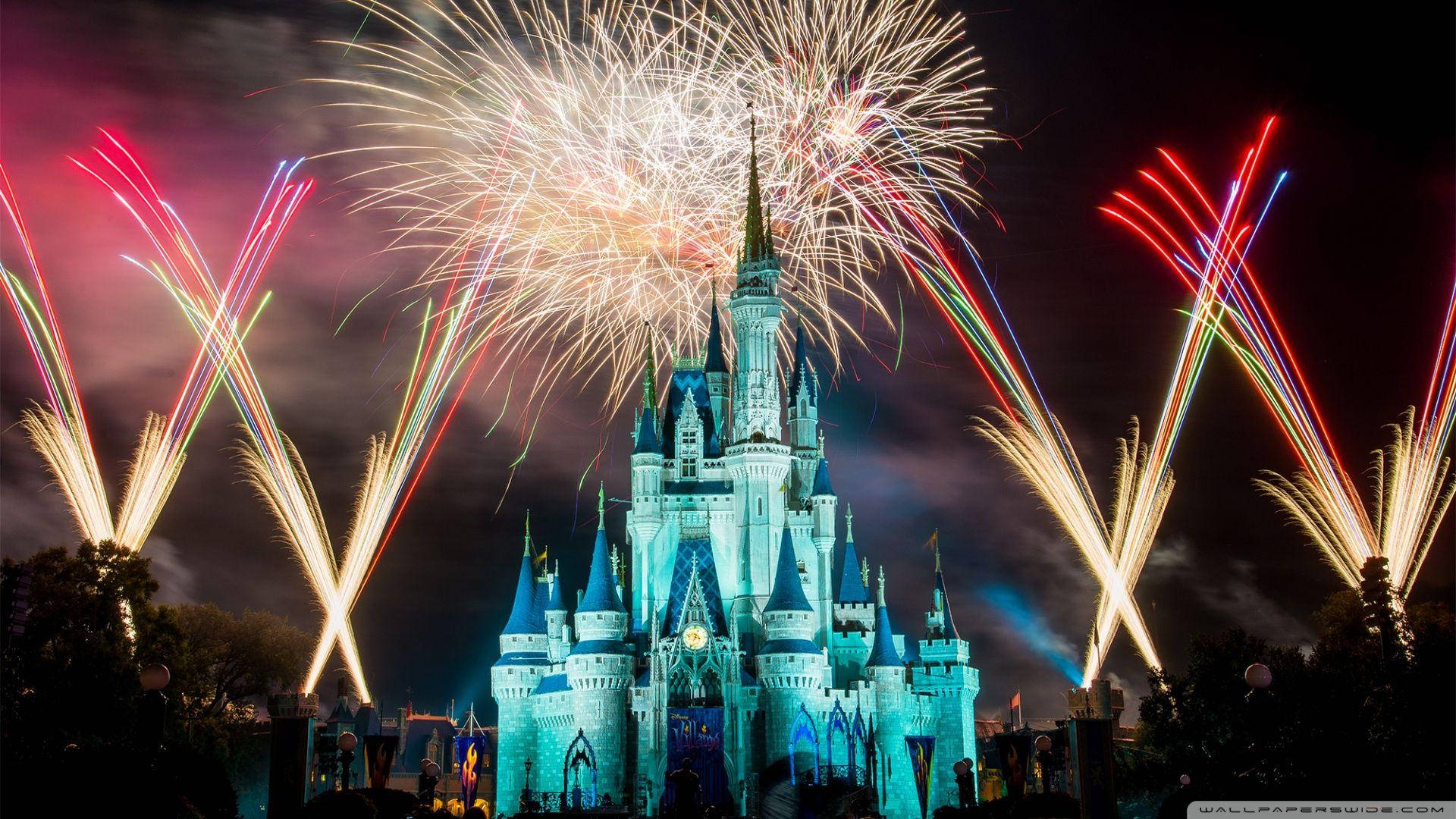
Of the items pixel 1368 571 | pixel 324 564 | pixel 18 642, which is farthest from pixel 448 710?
pixel 1368 571

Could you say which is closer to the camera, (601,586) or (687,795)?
(687,795)

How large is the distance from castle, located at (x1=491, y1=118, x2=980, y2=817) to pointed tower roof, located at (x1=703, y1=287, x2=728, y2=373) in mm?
156

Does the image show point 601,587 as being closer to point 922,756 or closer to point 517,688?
point 517,688

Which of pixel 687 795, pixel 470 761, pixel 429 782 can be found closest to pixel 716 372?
pixel 470 761

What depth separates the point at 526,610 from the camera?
318ft

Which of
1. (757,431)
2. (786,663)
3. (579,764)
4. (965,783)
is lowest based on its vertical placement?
(965,783)

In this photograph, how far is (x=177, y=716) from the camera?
62219 mm

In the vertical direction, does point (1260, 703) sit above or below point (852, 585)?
below

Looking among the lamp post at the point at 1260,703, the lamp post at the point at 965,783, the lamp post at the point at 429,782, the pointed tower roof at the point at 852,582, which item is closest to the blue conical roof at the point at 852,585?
the pointed tower roof at the point at 852,582

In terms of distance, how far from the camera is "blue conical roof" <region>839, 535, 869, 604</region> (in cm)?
9350

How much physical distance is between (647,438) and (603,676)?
16.7 meters

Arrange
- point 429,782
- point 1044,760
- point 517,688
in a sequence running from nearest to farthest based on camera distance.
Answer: point 1044,760 → point 429,782 → point 517,688

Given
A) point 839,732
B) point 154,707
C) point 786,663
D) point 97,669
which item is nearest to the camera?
point 154,707

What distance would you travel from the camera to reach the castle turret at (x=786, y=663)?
272ft
